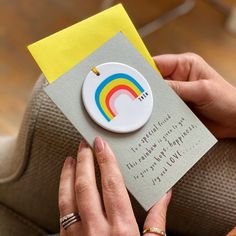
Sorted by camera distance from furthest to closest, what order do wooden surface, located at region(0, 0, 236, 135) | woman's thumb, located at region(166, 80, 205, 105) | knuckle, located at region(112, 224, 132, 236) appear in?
wooden surface, located at region(0, 0, 236, 135) → woman's thumb, located at region(166, 80, 205, 105) → knuckle, located at region(112, 224, 132, 236)

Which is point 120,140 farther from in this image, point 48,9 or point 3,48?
point 48,9

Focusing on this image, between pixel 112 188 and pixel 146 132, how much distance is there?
85 mm

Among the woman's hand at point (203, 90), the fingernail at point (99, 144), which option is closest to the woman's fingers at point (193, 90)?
the woman's hand at point (203, 90)

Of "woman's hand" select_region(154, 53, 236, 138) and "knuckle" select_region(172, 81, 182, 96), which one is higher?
"knuckle" select_region(172, 81, 182, 96)

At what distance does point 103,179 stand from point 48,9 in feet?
3.48

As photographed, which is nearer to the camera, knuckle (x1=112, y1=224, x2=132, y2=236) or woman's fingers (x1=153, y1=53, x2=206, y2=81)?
knuckle (x1=112, y1=224, x2=132, y2=236)

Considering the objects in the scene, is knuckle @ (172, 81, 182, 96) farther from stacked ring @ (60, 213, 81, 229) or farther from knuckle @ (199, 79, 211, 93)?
stacked ring @ (60, 213, 81, 229)

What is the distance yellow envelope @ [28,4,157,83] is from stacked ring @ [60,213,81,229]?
17 centimetres

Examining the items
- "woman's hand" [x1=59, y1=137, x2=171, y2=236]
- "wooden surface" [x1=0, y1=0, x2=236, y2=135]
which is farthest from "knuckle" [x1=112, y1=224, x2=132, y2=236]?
"wooden surface" [x1=0, y1=0, x2=236, y2=135]

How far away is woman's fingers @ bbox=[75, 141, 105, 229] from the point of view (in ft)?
1.72

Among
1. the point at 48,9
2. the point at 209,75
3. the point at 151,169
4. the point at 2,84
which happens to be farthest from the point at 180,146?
the point at 48,9

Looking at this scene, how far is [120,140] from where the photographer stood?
547mm

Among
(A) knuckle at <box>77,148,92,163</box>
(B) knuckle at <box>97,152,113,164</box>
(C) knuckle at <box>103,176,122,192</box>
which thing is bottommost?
(C) knuckle at <box>103,176,122,192</box>

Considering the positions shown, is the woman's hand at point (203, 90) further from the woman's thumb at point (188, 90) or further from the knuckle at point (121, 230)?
the knuckle at point (121, 230)
